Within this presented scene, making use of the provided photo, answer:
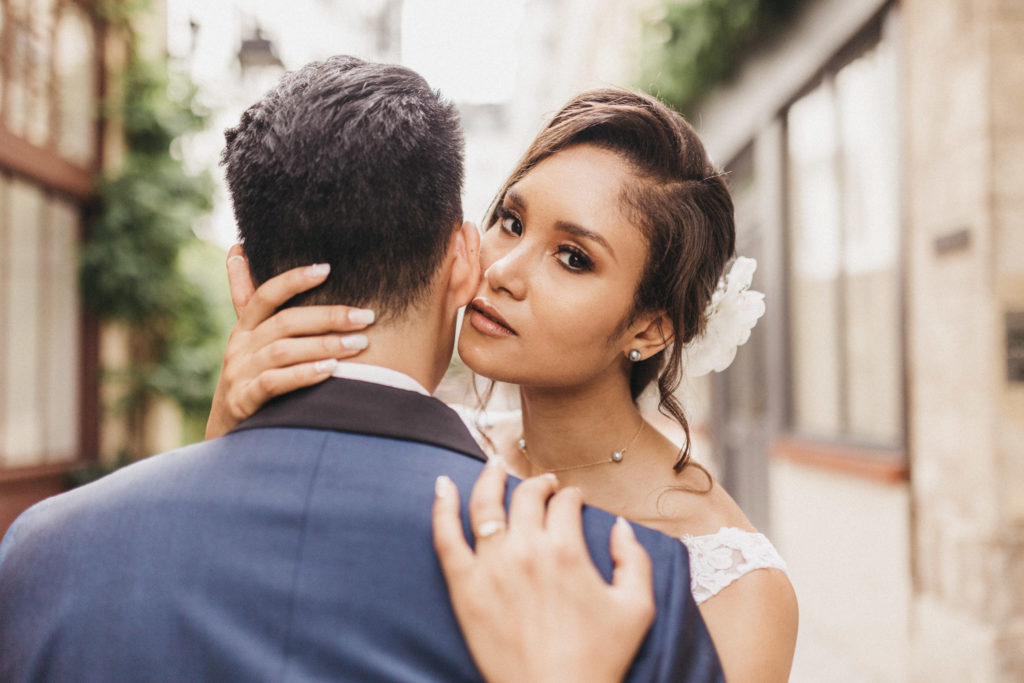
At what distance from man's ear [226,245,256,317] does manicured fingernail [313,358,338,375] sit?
0.28 m

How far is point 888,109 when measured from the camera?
17.2 ft

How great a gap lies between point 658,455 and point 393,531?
1.30 metres

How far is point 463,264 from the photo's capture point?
144cm

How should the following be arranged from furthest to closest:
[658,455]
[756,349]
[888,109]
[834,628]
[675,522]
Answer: [756,349]
[834,628]
[888,109]
[658,455]
[675,522]

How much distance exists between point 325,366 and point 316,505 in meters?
0.23

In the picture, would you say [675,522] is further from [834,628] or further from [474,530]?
[834,628]

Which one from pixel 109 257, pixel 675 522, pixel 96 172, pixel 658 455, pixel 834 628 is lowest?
pixel 834 628

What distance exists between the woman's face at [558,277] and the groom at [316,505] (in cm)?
62

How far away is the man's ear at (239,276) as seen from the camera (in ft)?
4.94

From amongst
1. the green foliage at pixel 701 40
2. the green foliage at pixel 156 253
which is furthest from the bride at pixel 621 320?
the green foliage at pixel 156 253

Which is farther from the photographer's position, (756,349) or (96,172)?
(756,349)

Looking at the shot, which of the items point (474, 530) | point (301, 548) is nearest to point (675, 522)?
point (474, 530)

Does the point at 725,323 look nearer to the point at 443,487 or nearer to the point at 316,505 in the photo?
the point at 443,487

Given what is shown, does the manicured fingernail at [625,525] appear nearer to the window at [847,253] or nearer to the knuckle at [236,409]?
the knuckle at [236,409]
